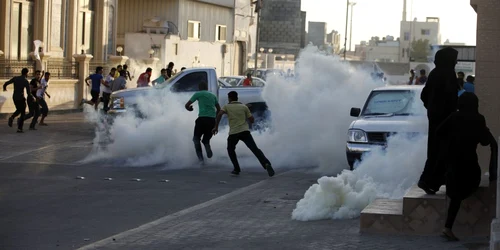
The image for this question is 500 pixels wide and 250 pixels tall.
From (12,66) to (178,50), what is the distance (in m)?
19.0

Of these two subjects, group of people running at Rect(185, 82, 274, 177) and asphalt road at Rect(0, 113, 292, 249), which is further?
group of people running at Rect(185, 82, 274, 177)

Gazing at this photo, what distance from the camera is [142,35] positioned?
5059 cm

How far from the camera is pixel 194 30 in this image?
2212 inches

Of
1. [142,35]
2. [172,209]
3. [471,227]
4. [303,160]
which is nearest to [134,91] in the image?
[303,160]

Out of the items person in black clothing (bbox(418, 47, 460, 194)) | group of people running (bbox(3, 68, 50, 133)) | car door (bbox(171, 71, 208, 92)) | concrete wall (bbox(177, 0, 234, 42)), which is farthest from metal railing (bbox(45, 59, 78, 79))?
person in black clothing (bbox(418, 47, 460, 194))

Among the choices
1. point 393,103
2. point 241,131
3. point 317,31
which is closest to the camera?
point 241,131

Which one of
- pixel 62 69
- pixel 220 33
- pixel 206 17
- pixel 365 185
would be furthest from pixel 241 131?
pixel 220 33

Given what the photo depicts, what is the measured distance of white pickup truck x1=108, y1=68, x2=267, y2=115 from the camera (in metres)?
22.2

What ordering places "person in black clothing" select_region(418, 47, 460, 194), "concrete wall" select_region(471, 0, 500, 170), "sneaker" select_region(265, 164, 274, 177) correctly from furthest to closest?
"sneaker" select_region(265, 164, 274, 177)
"concrete wall" select_region(471, 0, 500, 170)
"person in black clothing" select_region(418, 47, 460, 194)

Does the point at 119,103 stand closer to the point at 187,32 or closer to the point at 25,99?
the point at 25,99

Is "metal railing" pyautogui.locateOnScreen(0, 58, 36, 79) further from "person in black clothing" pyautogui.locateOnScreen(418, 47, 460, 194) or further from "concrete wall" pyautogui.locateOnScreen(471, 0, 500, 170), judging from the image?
"person in black clothing" pyautogui.locateOnScreen(418, 47, 460, 194)

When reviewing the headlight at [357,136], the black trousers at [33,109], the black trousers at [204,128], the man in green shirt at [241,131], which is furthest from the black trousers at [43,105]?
the headlight at [357,136]

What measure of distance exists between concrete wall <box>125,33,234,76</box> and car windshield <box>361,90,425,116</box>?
32552 millimetres

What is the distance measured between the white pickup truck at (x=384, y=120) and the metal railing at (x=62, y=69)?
2118 cm
